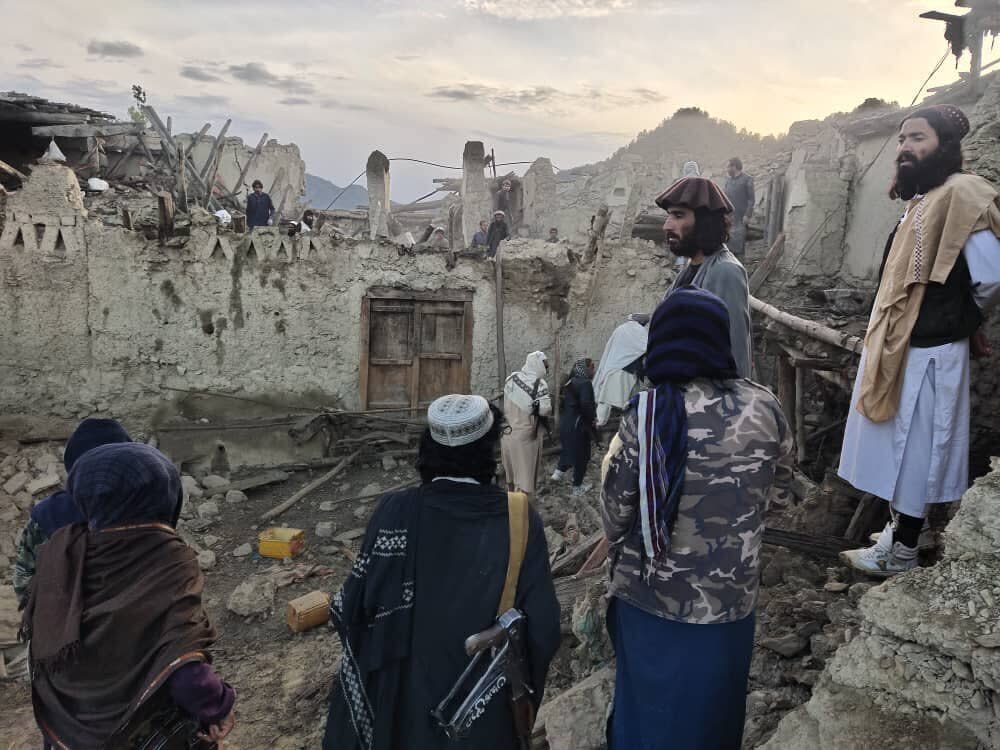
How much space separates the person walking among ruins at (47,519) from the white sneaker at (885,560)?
2785 millimetres

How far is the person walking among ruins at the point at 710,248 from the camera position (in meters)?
2.49

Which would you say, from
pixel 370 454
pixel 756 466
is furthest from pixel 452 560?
pixel 370 454

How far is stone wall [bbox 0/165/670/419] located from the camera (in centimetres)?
678

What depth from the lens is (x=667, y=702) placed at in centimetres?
178

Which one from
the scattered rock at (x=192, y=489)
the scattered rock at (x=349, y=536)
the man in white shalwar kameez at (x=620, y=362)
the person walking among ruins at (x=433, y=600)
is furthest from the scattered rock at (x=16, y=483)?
the person walking among ruins at (x=433, y=600)

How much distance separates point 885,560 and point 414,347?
6321mm

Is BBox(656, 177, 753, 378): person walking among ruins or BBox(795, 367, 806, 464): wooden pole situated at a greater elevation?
BBox(656, 177, 753, 378): person walking among ruins

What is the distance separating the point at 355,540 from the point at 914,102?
852cm

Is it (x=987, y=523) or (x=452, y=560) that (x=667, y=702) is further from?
(x=987, y=523)

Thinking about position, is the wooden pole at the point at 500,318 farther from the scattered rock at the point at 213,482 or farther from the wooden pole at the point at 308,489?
→ the scattered rock at the point at 213,482

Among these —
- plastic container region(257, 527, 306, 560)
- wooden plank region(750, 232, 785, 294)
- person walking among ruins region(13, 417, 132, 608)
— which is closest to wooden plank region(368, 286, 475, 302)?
plastic container region(257, 527, 306, 560)

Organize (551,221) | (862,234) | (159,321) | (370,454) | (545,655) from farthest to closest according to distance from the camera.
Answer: (551,221)
(862,234)
(370,454)
(159,321)
(545,655)

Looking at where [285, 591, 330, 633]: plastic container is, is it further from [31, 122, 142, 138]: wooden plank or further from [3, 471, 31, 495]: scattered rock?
[31, 122, 142, 138]: wooden plank

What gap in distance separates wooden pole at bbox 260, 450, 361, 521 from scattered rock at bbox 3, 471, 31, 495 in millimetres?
2340
